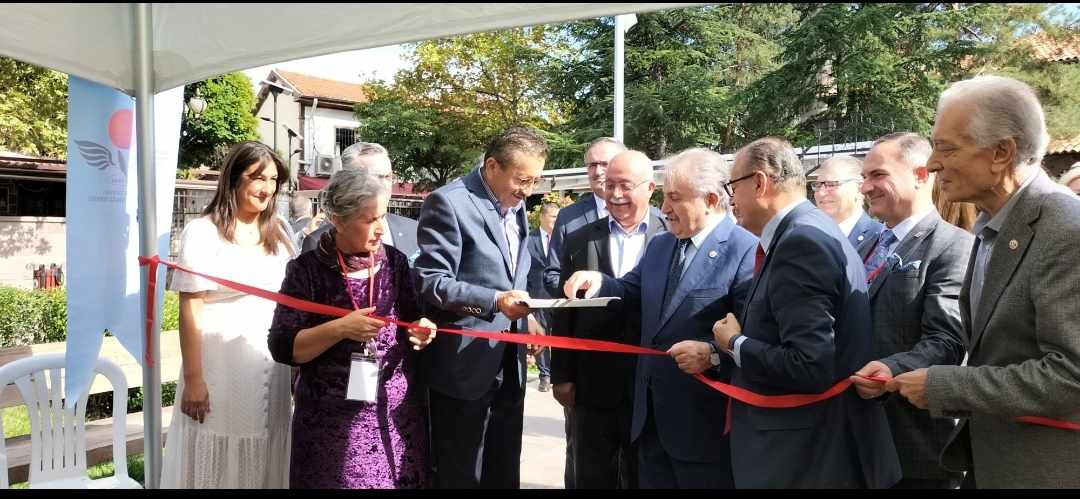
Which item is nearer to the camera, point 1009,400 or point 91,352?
point 1009,400

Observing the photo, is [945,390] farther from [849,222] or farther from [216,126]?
[216,126]

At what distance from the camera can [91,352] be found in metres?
3.21

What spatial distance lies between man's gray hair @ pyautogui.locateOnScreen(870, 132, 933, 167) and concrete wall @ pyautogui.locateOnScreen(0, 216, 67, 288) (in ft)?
68.3

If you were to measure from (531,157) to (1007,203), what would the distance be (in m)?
1.85

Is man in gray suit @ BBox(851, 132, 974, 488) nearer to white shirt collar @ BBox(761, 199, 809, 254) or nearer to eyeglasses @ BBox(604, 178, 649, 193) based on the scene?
white shirt collar @ BBox(761, 199, 809, 254)

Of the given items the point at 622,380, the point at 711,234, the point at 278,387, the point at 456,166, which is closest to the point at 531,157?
the point at 711,234

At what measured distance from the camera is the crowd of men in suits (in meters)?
2.04

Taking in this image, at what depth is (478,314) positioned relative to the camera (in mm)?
3082

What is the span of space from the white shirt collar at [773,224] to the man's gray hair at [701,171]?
475 millimetres

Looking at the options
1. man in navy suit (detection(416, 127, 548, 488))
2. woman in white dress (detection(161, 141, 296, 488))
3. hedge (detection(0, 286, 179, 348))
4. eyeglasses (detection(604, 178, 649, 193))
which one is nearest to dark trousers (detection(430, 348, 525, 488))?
man in navy suit (detection(416, 127, 548, 488))

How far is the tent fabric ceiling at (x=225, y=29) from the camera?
7.82 ft

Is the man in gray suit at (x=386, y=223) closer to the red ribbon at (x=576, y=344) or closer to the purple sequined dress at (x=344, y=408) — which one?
the red ribbon at (x=576, y=344)

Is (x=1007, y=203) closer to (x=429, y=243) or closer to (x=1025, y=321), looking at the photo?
(x=1025, y=321)

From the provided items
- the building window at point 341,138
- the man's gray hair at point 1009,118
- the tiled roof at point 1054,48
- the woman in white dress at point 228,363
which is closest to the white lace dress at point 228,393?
the woman in white dress at point 228,363
